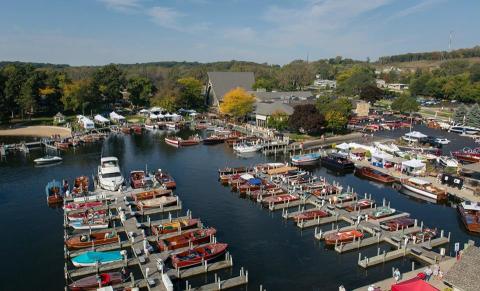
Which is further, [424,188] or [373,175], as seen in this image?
[373,175]

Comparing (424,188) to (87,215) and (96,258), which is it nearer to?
(96,258)

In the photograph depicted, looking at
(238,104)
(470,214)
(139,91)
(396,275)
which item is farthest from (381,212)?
(139,91)

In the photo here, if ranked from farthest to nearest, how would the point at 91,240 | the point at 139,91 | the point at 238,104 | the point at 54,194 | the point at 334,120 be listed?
the point at 139,91
the point at 238,104
the point at 334,120
the point at 54,194
the point at 91,240

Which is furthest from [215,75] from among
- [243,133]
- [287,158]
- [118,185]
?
[118,185]

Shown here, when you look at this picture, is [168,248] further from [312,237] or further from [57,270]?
[312,237]

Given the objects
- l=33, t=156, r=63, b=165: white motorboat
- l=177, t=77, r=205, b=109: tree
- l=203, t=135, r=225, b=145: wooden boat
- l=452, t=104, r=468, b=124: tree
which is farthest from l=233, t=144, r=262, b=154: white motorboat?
l=452, t=104, r=468, b=124: tree

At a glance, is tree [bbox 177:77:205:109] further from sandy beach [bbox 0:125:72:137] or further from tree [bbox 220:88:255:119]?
sandy beach [bbox 0:125:72:137]

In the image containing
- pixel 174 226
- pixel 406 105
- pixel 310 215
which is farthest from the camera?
pixel 406 105
